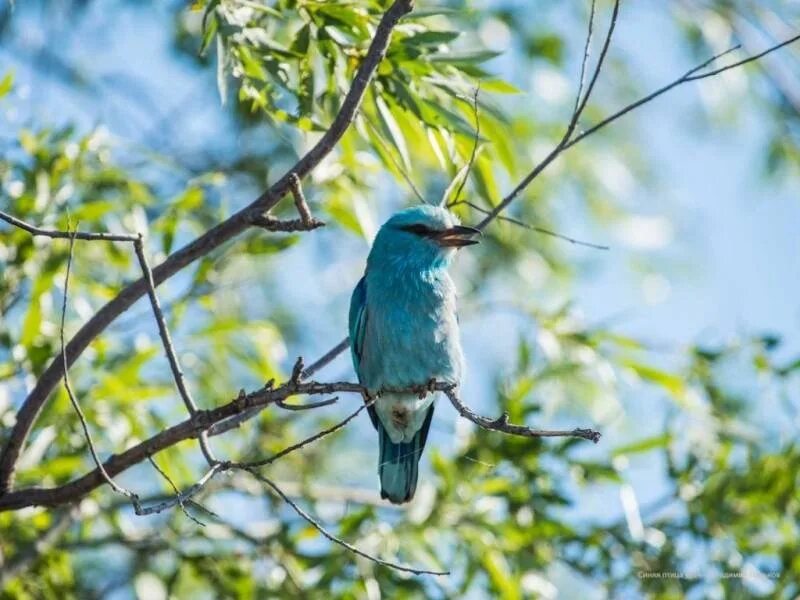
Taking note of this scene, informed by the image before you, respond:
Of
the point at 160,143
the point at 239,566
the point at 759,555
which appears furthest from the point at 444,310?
the point at 160,143

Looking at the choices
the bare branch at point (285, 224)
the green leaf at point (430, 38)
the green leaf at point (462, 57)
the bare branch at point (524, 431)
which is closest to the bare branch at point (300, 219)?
the bare branch at point (285, 224)

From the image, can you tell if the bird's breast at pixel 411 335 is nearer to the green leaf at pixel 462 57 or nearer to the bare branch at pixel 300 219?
the green leaf at pixel 462 57

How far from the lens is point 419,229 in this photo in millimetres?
4242

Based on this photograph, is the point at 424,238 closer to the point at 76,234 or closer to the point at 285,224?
the point at 285,224

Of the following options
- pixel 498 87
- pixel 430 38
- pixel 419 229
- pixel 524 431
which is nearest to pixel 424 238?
pixel 419 229

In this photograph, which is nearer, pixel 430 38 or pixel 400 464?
pixel 430 38

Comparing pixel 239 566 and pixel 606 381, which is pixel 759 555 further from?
pixel 239 566

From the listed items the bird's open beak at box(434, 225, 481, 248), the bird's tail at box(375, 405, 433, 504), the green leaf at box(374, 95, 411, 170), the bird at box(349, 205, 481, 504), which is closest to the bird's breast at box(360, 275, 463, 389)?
the bird at box(349, 205, 481, 504)

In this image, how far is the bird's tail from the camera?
4082 millimetres

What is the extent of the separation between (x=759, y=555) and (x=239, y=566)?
2.05m

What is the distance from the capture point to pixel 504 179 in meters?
6.65

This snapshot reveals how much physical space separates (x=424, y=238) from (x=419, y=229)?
0.04 metres

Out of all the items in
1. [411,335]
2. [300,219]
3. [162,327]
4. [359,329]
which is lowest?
[162,327]

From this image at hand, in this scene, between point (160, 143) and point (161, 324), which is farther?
point (160, 143)
